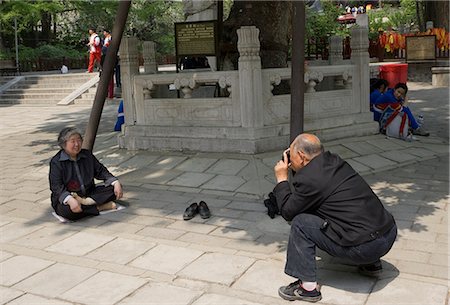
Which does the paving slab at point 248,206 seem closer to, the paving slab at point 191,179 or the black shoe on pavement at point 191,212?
the black shoe on pavement at point 191,212

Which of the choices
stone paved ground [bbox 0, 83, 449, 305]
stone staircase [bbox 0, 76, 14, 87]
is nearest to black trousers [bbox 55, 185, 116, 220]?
stone paved ground [bbox 0, 83, 449, 305]

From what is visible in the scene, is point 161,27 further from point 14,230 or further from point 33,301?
point 33,301

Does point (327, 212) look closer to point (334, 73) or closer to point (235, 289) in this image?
point (235, 289)

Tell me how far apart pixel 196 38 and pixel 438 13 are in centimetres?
1519

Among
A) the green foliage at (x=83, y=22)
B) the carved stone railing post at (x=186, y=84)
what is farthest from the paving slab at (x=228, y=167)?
the green foliage at (x=83, y=22)

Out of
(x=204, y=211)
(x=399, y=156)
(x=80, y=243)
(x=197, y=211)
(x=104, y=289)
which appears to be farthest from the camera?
(x=399, y=156)

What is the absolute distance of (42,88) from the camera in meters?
19.1

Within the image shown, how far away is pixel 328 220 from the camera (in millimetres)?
3615

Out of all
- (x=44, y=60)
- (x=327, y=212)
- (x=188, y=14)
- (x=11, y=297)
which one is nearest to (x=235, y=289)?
(x=327, y=212)

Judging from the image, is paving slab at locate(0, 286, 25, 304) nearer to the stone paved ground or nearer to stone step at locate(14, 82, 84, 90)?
the stone paved ground

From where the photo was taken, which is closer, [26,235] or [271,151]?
[26,235]

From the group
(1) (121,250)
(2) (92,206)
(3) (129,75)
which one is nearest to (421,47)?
(3) (129,75)

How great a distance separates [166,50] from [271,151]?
77.4 feet

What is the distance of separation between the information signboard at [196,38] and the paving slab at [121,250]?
4.41m
